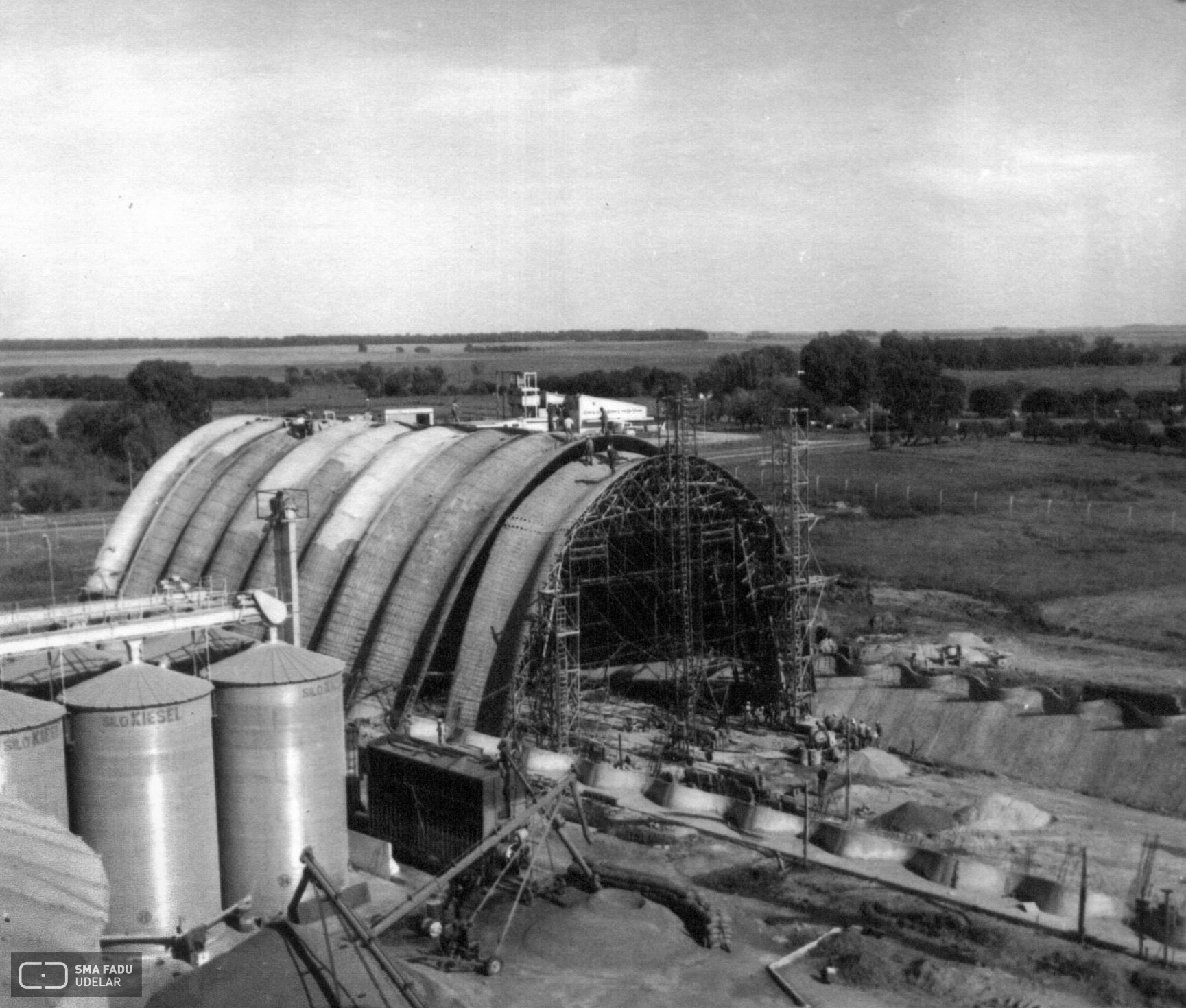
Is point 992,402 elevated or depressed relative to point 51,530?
elevated

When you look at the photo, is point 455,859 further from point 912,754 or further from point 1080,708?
point 1080,708

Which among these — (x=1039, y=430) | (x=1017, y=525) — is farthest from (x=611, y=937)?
(x=1039, y=430)

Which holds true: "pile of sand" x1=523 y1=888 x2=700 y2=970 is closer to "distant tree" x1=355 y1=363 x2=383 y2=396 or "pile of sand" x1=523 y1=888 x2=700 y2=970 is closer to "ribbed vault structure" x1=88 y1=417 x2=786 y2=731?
"ribbed vault structure" x1=88 y1=417 x2=786 y2=731

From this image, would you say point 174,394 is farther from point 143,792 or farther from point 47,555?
point 143,792

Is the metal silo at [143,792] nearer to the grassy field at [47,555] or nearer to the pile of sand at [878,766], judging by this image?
the pile of sand at [878,766]

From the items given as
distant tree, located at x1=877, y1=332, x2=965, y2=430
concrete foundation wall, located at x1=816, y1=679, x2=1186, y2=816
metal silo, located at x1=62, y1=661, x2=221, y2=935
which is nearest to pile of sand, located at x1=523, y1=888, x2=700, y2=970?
metal silo, located at x1=62, y1=661, x2=221, y2=935

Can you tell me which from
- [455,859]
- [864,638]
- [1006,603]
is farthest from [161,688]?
[1006,603]
